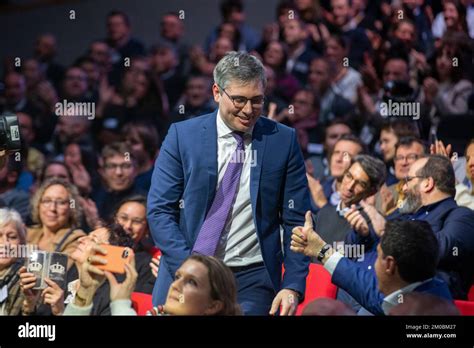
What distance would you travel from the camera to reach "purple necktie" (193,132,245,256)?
3824mm

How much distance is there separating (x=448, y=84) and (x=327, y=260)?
2.83 metres

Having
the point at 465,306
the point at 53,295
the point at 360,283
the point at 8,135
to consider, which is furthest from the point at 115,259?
the point at 465,306

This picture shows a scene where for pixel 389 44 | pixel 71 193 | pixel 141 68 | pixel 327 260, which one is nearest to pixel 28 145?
pixel 141 68

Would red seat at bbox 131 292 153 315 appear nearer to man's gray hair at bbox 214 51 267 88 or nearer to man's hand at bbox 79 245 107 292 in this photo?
man's hand at bbox 79 245 107 292

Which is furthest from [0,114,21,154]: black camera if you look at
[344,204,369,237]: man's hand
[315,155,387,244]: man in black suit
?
[315,155,387,244]: man in black suit

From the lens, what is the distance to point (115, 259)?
14.3 feet

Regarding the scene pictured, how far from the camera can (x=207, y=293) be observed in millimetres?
3584

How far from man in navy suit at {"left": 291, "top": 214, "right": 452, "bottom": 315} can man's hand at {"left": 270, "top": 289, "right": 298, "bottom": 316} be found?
155 mm

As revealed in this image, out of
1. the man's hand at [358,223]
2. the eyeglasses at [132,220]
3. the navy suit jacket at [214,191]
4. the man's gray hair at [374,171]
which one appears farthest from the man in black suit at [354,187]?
the navy suit jacket at [214,191]

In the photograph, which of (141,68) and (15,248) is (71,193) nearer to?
(15,248)

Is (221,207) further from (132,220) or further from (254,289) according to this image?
(132,220)

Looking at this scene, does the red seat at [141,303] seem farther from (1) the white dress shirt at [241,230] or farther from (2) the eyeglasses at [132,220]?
(2) the eyeglasses at [132,220]

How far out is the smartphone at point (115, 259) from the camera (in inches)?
168

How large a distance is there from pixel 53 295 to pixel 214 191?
924 mm
